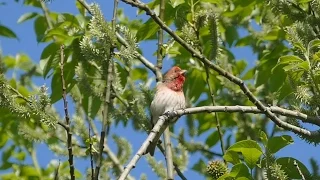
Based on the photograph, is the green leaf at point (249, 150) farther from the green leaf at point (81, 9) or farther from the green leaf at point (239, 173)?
the green leaf at point (81, 9)

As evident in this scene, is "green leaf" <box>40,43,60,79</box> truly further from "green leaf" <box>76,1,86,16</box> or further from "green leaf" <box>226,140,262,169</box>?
"green leaf" <box>226,140,262,169</box>

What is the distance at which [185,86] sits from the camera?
329 inches

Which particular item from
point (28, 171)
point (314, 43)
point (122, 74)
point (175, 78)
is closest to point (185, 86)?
point (175, 78)

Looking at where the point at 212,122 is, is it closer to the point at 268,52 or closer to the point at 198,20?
the point at 268,52

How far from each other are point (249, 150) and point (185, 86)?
11.8ft

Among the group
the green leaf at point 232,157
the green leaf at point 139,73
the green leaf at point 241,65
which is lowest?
the green leaf at point 232,157

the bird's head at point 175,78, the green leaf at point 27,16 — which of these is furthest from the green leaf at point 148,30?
the green leaf at point 27,16

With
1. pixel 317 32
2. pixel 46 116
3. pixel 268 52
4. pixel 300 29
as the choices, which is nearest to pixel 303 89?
pixel 300 29

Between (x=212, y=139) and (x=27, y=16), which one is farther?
(x=27, y=16)

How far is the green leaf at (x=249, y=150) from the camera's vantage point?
186 inches

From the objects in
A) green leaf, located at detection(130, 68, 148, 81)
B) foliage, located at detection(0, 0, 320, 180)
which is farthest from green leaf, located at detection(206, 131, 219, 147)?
green leaf, located at detection(130, 68, 148, 81)

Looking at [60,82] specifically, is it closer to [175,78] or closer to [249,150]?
[175,78]

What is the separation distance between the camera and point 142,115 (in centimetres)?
641

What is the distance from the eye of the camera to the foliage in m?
4.93
